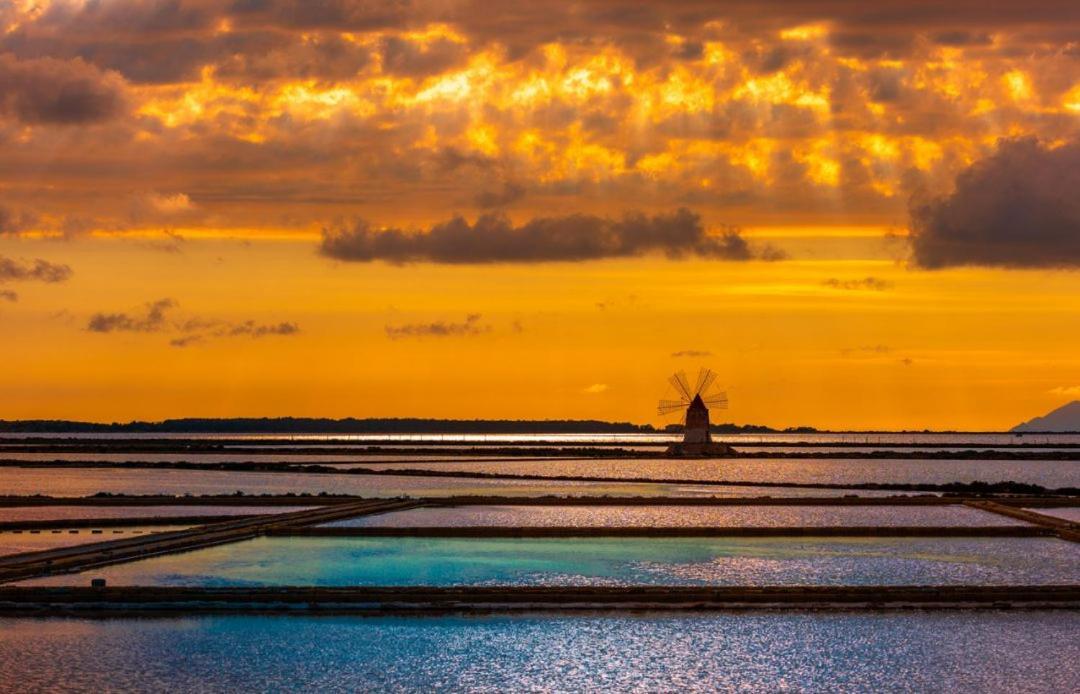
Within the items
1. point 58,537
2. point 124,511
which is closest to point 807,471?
point 124,511

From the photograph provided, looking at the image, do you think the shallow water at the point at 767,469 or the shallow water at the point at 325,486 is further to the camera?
the shallow water at the point at 767,469

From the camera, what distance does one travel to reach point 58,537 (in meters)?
29.9

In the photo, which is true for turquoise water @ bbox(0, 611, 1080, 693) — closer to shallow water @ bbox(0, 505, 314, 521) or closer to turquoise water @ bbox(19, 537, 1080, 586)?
turquoise water @ bbox(19, 537, 1080, 586)

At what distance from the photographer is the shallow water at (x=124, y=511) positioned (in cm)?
3600

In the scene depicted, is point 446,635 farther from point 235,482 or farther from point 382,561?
point 235,482

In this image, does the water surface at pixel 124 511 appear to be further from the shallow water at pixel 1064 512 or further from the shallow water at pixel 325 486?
the shallow water at pixel 1064 512

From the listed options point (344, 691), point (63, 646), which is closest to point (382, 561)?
point (63, 646)

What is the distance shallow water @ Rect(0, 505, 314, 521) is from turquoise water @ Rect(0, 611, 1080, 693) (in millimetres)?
18216

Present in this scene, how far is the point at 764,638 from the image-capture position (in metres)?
17.7

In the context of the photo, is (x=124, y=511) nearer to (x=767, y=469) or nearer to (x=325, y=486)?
(x=325, y=486)

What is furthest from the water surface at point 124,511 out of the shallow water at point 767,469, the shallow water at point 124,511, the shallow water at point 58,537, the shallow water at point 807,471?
the shallow water at point 807,471

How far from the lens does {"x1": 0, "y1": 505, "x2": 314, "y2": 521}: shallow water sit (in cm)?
3600

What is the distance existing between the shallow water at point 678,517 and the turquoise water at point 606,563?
3.85m

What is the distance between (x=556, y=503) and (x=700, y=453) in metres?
40.1
